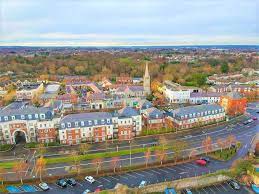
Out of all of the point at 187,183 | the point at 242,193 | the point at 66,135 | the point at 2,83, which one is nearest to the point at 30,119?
the point at 66,135

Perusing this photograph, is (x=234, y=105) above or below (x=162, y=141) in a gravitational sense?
above

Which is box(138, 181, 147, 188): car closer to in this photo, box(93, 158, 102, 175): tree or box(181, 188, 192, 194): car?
box(181, 188, 192, 194): car

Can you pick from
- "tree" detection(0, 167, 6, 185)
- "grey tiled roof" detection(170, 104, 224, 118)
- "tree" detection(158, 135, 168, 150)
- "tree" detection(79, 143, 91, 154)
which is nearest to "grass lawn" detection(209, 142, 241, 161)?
"tree" detection(158, 135, 168, 150)

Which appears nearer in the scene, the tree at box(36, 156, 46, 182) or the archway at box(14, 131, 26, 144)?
the tree at box(36, 156, 46, 182)

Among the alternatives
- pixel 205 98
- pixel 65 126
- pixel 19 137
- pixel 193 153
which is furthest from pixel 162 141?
pixel 205 98

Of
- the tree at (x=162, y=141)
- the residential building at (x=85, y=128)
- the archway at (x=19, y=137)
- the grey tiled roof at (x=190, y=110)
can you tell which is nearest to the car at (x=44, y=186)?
the residential building at (x=85, y=128)

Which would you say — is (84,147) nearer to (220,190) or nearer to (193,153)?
(193,153)

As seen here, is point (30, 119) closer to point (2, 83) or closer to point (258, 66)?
point (2, 83)
